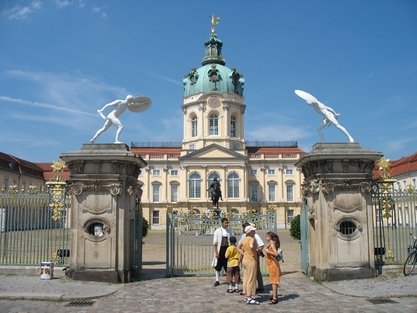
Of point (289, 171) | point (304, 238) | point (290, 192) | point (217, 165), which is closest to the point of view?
point (304, 238)

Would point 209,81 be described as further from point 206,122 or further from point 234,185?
point 234,185

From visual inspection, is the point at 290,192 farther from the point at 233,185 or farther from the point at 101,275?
the point at 101,275

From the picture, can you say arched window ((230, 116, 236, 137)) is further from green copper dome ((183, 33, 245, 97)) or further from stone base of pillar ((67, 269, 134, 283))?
stone base of pillar ((67, 269, 134, 283))

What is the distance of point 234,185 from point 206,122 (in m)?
9.07

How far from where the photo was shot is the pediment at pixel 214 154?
57625 millimetres

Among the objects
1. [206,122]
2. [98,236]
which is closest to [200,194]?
[206,122]

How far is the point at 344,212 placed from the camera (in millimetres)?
11305

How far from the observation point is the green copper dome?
59594 millimetres

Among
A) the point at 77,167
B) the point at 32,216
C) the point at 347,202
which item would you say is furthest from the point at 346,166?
the point at 32,216

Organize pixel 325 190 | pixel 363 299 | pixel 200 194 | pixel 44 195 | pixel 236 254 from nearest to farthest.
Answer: pixel 363 299 → pixel 236 254 → pixel 325 190 → pixel 44 195 → pixel 200 194

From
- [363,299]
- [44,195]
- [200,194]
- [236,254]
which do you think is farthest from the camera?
[200,194]

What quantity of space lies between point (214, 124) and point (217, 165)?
5.86 metres

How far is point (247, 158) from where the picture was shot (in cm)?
5831

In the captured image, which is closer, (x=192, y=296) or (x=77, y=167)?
(x=192, y=296)
